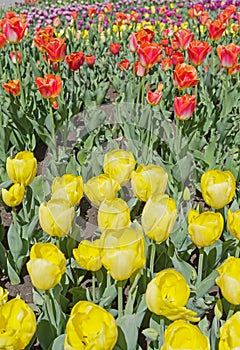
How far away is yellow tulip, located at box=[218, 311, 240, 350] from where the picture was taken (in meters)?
1.15

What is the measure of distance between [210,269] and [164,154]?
125cm

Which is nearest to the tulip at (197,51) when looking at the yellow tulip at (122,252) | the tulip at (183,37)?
the tulip at (183,37)

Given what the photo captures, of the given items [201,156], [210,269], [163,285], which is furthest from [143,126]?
[163,285]

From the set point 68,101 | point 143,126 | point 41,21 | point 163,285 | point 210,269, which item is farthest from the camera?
point 41,21

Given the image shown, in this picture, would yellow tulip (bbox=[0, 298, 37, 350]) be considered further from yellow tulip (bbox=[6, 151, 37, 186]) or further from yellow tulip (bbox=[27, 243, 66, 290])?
yellow tulip (bbox=[6, 151, 37, 186])

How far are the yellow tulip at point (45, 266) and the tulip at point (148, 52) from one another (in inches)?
65.8

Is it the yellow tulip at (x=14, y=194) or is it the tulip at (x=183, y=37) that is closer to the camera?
the yellow tulip at (x=14, y=194)

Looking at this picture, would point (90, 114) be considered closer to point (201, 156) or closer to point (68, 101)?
point (68, 101)

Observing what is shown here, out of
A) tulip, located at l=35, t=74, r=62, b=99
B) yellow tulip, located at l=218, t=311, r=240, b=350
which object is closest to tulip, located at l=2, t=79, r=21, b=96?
tulip, located at l=35, t=74, r=62, b=99

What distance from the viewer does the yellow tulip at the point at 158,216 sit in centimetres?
146

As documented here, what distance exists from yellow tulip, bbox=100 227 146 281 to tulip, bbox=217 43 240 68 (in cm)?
205

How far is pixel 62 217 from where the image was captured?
5.10 ft

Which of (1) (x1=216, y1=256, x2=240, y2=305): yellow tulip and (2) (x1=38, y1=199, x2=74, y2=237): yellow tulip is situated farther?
(2) (x1=38, y1=199, x2=74, y2=237): yellow tulip

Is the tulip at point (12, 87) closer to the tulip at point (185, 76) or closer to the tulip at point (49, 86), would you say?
the tulip at point (49, 86)
